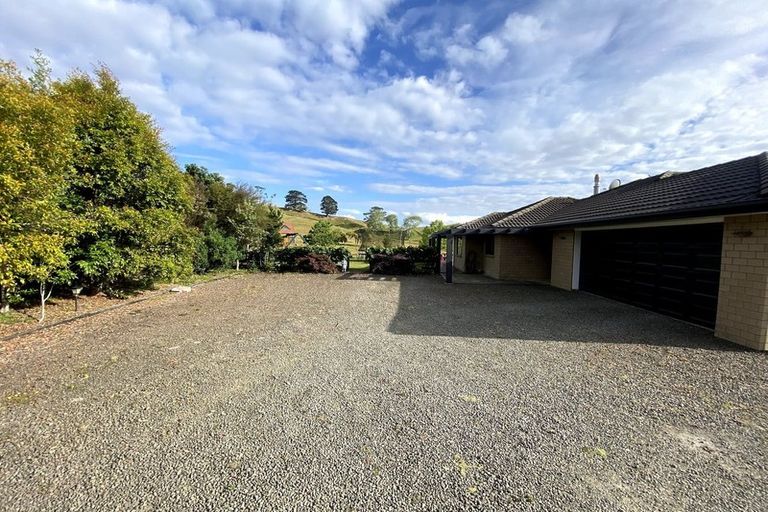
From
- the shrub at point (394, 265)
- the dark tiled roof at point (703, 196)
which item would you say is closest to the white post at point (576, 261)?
the dark tiled roof at point (703, 196)

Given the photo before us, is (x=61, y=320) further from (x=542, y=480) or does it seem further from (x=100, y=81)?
(x=542, y=480)

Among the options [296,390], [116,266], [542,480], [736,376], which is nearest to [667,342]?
[736,376]

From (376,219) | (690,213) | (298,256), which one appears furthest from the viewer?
(376,219)

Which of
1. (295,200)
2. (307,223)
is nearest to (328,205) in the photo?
(295,200)

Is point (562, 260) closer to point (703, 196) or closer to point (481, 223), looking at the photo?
point (703, 196)

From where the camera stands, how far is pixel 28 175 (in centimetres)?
541

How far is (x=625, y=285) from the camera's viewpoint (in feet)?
30.0

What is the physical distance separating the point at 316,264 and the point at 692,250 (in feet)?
46.1

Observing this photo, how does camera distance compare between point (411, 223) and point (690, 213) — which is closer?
point (690, 213)

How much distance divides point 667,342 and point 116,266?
12.0m

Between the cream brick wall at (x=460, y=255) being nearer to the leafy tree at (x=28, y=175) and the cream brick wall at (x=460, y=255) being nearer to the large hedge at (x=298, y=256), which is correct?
the large hedge at (x=298, y=256)

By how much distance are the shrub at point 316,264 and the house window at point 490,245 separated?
310 inches

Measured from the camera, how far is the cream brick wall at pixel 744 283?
210 inches

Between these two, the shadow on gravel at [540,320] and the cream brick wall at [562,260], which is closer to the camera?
the shadow on gravel at [540,320]
